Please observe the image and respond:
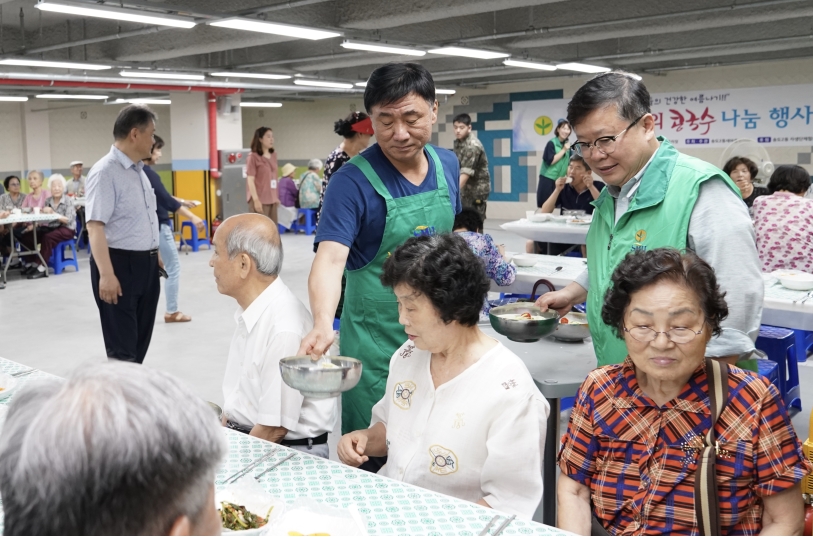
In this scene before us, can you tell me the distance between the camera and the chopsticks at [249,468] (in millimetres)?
1784

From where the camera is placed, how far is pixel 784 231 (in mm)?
5039

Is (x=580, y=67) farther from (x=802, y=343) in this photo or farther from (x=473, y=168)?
(x=802, y=343)

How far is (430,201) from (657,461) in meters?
1.14

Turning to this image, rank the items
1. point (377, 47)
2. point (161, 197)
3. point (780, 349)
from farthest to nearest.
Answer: point (377, 47)
point (161, 197)
point (780, 349)

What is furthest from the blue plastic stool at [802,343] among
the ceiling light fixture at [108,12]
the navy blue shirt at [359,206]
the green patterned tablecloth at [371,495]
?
the ceiling light fixture at [108,12]

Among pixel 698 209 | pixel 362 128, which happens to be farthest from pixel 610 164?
pixel 362 128

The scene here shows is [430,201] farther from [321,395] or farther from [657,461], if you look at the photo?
[657,461]

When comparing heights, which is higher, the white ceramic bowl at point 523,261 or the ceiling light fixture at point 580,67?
the ceiling light fixture at point 580,67

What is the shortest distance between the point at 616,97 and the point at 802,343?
13.5 feet

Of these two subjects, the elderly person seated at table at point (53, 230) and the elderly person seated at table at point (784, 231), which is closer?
the elderly person seated at table at point (784, 231)

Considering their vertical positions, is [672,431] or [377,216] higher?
[377,216]

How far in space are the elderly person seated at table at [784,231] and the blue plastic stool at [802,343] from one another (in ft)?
1.72

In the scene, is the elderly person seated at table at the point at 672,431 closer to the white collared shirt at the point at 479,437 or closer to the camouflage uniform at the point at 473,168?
the white collared shirt at the point at 479,437

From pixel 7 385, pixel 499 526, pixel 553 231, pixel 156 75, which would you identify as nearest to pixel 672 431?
pixel 499 526
